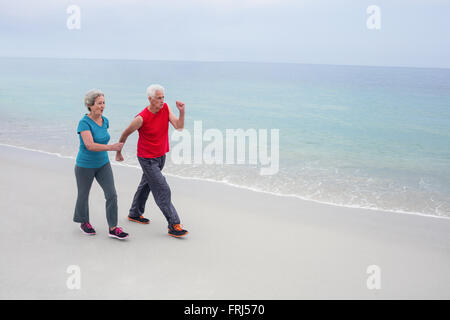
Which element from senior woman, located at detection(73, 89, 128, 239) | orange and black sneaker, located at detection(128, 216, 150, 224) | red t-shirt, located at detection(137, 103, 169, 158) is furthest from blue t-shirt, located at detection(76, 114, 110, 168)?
orange and black sneaker, located at detection(128, 216, 150, 224)

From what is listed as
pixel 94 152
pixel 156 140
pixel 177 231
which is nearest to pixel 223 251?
pixel 177 231

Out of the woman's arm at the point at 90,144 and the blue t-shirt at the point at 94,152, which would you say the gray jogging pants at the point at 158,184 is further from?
the woman's arm at the point at 90,144

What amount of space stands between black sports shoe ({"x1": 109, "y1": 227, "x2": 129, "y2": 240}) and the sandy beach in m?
0.08

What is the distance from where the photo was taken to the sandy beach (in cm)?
368

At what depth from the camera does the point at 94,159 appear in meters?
4.25

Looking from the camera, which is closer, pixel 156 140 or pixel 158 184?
pixel 156 140

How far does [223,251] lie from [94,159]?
1672 millimetres

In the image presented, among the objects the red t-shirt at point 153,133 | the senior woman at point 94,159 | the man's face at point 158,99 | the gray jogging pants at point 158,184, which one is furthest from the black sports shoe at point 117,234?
the man's face at point 158,99

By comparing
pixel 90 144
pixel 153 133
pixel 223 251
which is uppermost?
pixel 153 133

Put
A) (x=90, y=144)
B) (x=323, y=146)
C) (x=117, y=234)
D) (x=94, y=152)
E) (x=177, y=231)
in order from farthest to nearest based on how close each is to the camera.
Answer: (x=323, y=146)
(x=177, y=231)
(x=117, y=234)
(x=94, y=152)
(x=90, y=144)

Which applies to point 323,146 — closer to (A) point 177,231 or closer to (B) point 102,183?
(A) point 177,231

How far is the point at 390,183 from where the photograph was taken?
8492 millimetres

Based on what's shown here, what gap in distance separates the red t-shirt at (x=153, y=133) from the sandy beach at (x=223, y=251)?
39.5 inches
